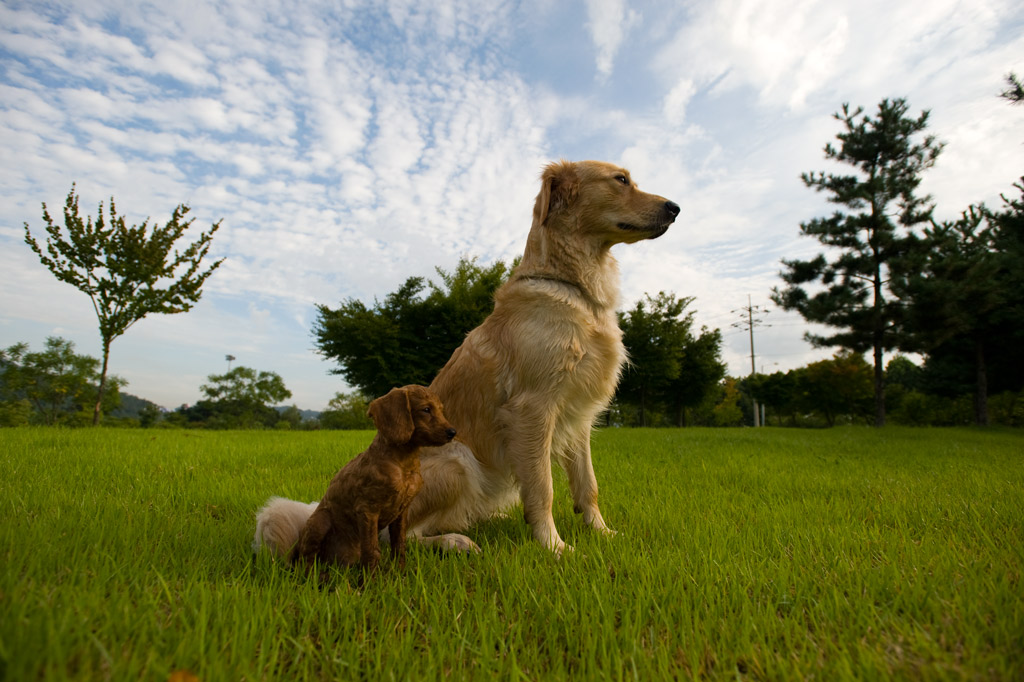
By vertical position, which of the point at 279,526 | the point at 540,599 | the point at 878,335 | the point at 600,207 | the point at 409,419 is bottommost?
the point at 540,599

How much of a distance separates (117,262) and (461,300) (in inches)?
523

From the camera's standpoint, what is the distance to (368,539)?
7.27ft

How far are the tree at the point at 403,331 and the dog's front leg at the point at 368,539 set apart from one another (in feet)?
67.6

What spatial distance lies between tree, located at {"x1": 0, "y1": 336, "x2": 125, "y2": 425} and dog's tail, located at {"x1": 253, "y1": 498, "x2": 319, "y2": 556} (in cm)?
2645

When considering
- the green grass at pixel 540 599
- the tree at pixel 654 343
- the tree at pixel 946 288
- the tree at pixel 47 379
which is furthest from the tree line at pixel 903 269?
the tree at pixel 47 379

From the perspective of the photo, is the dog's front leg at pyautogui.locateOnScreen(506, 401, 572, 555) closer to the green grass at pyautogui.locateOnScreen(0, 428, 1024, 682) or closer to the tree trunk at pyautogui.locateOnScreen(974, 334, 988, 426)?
the green grass at pyautogui.locateOnScreen(0, 428, 1024, 682)

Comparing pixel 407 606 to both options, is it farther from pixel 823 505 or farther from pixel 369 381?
pixel 369 381

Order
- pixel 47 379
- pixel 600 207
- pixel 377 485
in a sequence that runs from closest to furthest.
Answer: pixel 377 485
pixel 600 207
pixel 47 379

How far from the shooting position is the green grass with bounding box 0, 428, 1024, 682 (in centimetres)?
146

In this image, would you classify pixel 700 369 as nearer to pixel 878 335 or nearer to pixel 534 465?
pixel 878 335

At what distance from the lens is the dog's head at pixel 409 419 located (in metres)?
2.22

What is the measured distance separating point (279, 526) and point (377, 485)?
80 cm

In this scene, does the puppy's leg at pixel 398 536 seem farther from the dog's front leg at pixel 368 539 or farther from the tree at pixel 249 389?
the tree at pixel 249 389

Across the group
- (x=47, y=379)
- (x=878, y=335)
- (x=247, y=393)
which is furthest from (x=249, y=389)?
(x=878, y=335)
